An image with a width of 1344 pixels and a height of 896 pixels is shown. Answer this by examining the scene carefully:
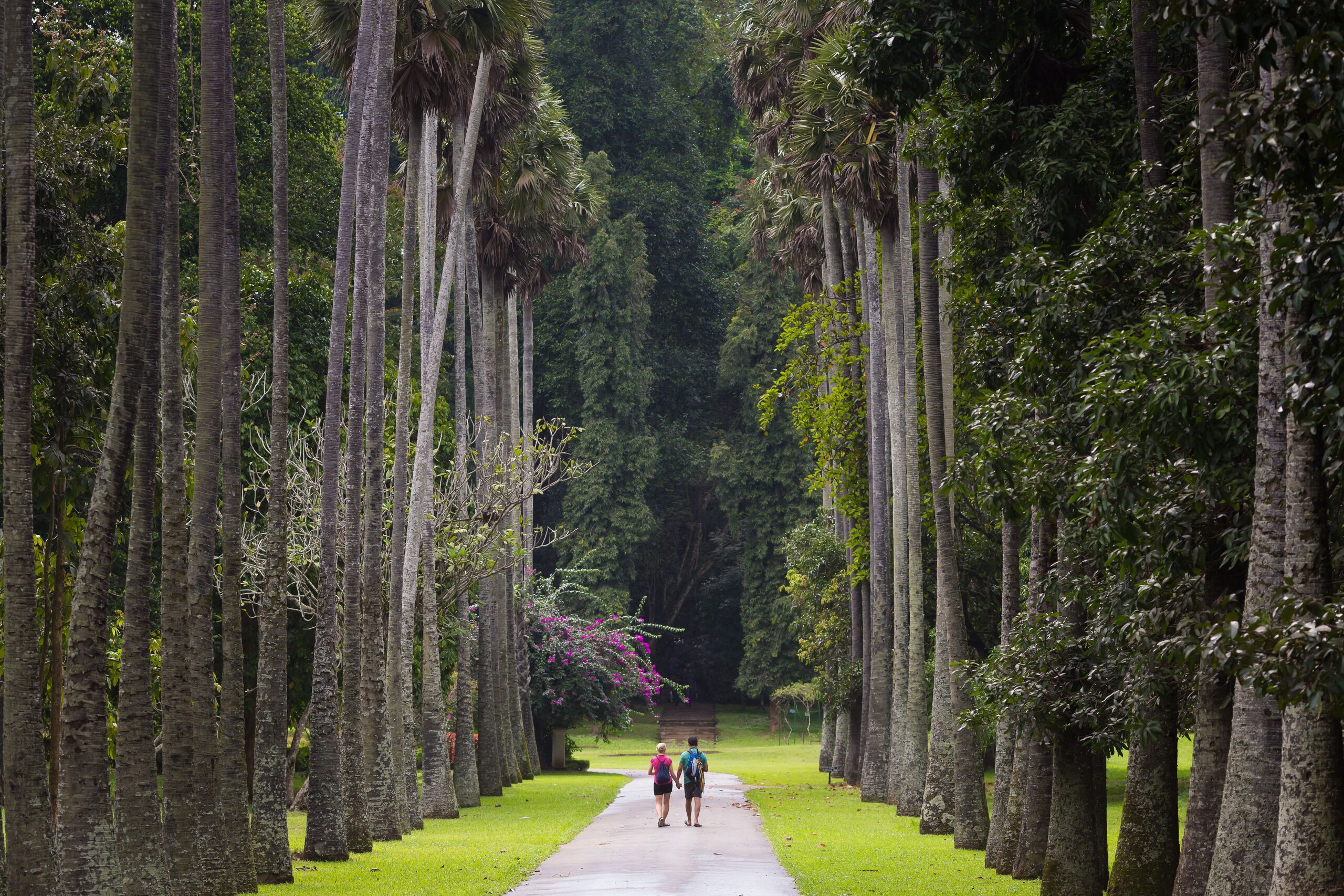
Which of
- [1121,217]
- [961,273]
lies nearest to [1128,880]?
[1121,217]

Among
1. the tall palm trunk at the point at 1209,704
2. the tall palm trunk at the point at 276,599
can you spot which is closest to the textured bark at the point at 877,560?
the tall palm trunk at the point at 276,599

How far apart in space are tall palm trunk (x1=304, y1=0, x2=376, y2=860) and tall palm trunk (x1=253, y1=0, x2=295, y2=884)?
3.35ft

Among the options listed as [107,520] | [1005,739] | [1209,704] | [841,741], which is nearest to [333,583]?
[107,520]

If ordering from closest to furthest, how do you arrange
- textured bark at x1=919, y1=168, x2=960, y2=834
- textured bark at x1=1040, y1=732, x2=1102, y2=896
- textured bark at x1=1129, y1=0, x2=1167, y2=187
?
textured bark at x1=1129, y1=0, x2=1167, y2=187 < textured bark at x1=1040, y1=732, x2=1102, y2=896 < textured bark at x1=919, y1=168, x2=960, y2=834

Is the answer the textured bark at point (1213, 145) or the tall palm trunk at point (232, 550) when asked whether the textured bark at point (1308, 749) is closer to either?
the textured bark at point (1213, 145)

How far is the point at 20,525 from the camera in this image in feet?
29.6

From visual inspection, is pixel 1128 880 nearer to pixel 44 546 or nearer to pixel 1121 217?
pixel 1121 217

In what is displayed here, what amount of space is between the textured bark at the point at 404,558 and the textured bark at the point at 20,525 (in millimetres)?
11117

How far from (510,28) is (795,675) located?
130ft

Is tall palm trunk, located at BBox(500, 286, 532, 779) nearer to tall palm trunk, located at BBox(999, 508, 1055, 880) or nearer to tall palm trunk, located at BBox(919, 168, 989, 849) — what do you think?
tall palm trunk, located at BBox(919, 168, 989, 849)

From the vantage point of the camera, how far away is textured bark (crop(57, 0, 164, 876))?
9.35 m

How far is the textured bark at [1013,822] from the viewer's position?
14.7 m

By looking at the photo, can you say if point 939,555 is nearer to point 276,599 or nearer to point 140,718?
point 276,599

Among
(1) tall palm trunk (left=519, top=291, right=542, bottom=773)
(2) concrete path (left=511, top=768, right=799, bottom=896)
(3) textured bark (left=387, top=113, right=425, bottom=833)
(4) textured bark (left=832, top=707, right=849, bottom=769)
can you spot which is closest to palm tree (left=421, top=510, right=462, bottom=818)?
(3) textured bark (left=387, top=113, right=425, bottom=833)
